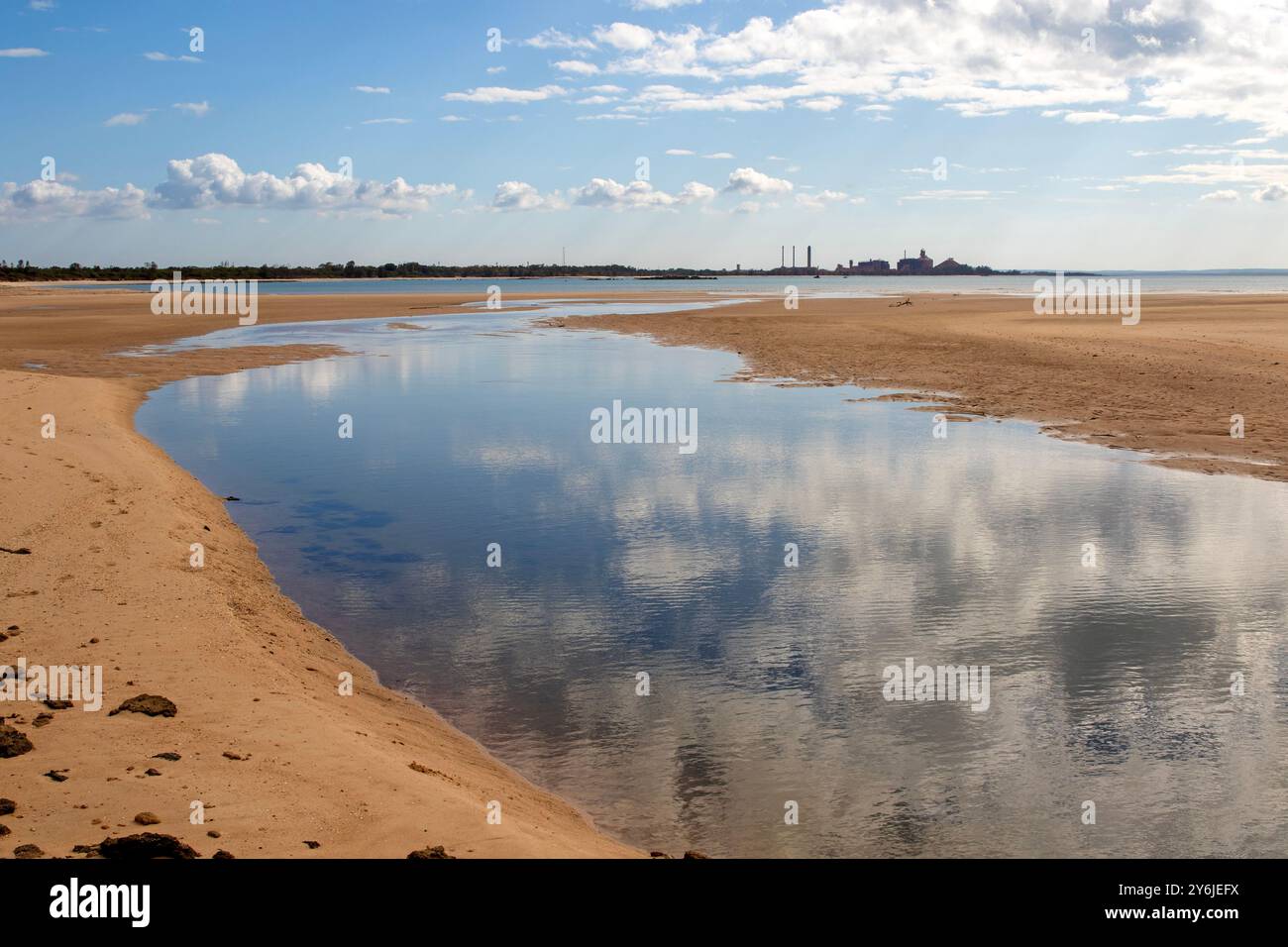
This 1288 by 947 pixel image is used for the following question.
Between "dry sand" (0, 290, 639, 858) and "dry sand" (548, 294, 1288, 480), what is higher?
"dry sand" (548, 294, 1288, 480)

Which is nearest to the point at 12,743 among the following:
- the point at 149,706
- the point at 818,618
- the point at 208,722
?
the point at 149,706

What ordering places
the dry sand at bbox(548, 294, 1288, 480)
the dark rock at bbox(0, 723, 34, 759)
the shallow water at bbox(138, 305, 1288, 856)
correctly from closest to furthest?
1. the dark rock at bbox(0, 723, 34, 759)
2. the shallow water at bbox(138, 305, 1288, 856)
3. the dry sand at bbox(548, 294, 1288, 480)

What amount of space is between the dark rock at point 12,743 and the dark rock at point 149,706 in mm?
591

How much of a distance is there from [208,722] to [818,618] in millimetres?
5628

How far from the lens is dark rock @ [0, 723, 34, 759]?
6801 mm

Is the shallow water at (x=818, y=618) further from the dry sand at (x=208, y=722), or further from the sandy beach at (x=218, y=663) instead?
the sandy beach at (x=218, y=663)

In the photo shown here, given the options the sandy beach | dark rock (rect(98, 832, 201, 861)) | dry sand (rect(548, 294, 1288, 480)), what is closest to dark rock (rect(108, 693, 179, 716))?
the sandy beach

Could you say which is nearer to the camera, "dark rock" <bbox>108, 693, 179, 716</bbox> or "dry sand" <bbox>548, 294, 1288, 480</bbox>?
"dark rock" <bbox>108, 693, 179, 716</bbox>

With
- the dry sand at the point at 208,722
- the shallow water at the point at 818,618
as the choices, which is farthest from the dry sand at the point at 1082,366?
the dry sand at the point at 208,722

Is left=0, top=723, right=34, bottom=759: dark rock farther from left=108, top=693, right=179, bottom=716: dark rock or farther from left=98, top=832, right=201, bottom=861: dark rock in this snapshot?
left=98, top=832, right=201, bottom=861: dark rock

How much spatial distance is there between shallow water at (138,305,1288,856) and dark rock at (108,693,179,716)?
2.04 metres

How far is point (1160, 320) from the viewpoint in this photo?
47781 millimetres

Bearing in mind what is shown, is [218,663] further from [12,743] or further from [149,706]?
[12,743]
